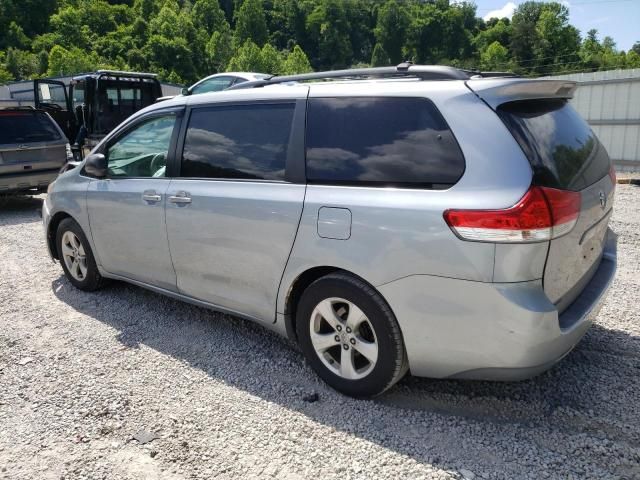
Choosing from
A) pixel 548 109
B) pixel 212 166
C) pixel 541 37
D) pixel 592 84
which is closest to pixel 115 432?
pixel 212 166

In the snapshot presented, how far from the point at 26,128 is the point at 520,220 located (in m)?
8.91

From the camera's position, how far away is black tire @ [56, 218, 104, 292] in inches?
186

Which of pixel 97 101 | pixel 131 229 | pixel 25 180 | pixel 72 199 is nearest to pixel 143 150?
pixel 131 229

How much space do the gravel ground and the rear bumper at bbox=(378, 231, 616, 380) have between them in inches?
14.5

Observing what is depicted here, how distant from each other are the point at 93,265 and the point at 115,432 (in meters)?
2.28

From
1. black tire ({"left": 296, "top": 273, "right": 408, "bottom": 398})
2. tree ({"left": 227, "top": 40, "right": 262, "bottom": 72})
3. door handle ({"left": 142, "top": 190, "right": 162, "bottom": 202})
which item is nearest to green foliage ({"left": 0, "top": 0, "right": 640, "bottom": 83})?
tree ({"left": 227, "top": 40, "right": 262, "bottom": 72})

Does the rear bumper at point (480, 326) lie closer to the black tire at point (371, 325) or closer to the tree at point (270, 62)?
the black tire at point (371, 325)

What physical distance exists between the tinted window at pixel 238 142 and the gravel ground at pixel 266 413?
1273 mm

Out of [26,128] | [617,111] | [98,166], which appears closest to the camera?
[98,166]

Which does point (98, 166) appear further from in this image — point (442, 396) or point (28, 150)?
point (28, 150)

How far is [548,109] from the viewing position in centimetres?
289

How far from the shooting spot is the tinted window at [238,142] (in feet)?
10.7

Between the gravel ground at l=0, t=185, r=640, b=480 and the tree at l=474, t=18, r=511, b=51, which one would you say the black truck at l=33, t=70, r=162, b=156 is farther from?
the tree at l=474, t=18, r=511, b=51

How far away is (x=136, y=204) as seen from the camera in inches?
159
